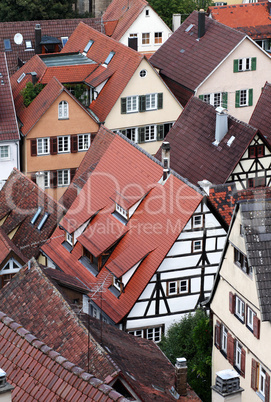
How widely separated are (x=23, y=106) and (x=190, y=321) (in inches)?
920

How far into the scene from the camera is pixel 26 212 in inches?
1897

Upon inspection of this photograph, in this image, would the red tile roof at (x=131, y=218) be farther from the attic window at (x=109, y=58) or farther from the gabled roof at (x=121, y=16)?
the gabled roof at (x=121, y=16)

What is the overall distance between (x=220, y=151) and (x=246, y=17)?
1128 inches

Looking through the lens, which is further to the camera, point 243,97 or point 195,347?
point 243,97

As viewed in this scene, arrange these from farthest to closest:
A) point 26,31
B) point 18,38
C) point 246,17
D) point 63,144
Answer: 1. point 246,17
2. point 26,31
3. point 18,38
4. point 63,144

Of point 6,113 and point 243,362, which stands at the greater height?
point 6,113

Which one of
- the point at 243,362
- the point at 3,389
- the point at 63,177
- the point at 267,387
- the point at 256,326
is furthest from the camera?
the point at 63,177

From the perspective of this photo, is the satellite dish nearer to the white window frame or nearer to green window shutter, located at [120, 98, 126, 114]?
green window shutter, located at [120, 98, 126, 114]

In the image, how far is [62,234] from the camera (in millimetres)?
45594

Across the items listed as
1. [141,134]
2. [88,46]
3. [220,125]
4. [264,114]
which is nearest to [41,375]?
[220,125]

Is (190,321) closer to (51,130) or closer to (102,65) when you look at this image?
(51,130)

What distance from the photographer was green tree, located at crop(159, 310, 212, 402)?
3641 cm

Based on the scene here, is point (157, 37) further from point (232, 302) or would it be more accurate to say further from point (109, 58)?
point (232, 302)

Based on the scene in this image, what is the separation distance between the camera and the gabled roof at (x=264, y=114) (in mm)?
49781
